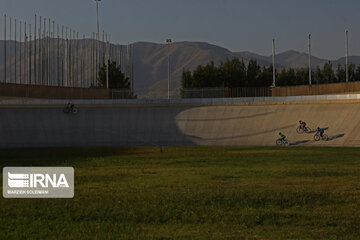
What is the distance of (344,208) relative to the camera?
14.6m

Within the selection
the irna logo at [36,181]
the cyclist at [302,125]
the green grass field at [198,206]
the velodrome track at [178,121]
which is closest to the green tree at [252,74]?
the velodrome track at [178,121]

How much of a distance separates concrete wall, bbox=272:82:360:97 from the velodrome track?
4145 millimetres

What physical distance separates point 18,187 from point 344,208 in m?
11.1

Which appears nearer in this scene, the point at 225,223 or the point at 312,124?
the point at 225,223

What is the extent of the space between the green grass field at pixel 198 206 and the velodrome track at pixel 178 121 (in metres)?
23.7

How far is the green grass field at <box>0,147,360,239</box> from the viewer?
39.5ft

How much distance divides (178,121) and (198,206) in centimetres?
3820

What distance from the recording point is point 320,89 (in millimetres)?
60656

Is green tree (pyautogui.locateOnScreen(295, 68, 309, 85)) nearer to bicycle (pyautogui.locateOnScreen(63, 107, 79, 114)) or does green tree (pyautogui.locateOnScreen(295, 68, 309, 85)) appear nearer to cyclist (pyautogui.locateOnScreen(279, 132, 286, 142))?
bicycle (pyautogui.locateOnScreen(63, 107, 79, 114))

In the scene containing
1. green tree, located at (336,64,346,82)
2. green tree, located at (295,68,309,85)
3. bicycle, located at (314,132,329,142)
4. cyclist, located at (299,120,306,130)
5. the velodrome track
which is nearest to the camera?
bicycle, located at (314,132,329,142)

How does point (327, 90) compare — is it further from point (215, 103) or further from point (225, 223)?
point (225, 223)

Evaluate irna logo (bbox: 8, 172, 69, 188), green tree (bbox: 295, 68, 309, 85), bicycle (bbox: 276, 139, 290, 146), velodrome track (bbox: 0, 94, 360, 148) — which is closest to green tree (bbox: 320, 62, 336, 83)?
green tree (bbox: 295, 68, 309, 85)

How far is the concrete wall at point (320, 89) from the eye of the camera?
5703 cm

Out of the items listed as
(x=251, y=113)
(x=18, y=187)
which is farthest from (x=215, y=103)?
(x=18, y=187)
